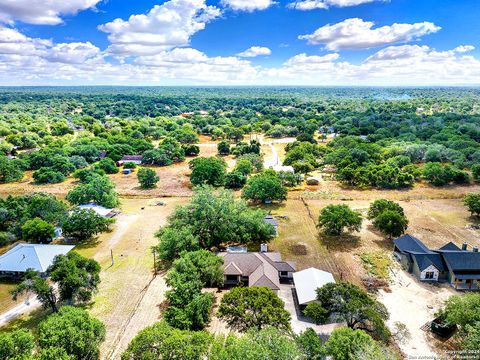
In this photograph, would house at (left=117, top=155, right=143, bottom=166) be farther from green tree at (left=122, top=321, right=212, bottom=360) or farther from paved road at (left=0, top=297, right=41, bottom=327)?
green tree at (left=122, top=321, right=212, bottom=360)

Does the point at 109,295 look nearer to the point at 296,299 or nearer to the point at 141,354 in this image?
the point at 141,354

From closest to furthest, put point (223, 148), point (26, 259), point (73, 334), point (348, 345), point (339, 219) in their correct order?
point (348, 345)
point (73, 334)
point (26, 259)
point (339, 219)
point (223, 148)

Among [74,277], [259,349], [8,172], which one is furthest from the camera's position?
[8,172]

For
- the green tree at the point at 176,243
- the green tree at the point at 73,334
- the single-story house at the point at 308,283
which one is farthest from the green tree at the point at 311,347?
the green tree at the point at 176,243

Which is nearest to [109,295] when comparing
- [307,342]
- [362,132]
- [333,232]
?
[307,342]

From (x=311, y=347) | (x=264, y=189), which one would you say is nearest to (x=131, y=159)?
(x=264, y=189)

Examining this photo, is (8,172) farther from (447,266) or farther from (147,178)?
(447,266)

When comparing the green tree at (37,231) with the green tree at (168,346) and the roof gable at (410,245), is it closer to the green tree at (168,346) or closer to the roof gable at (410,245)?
the green tree at (168,346)
